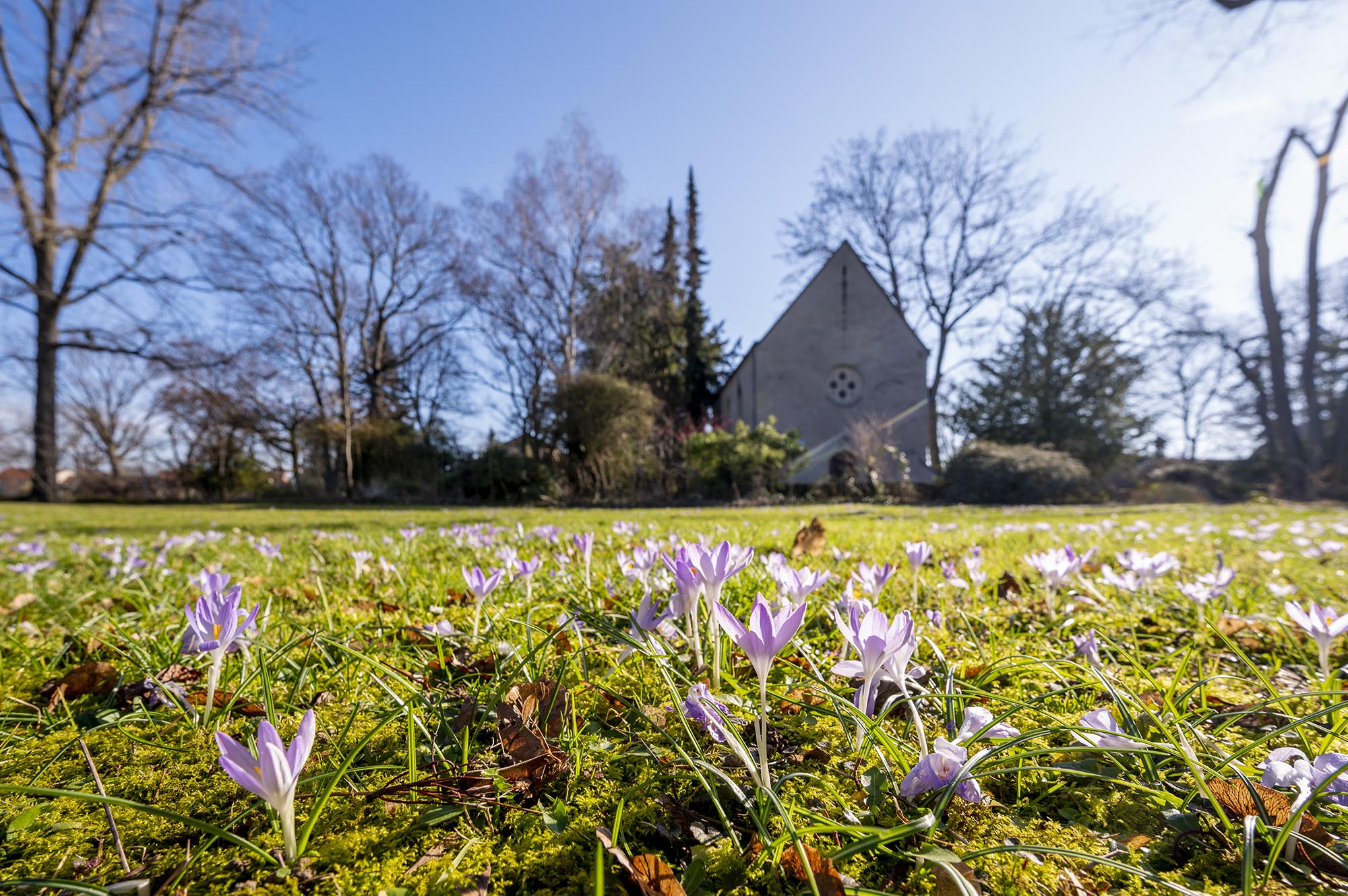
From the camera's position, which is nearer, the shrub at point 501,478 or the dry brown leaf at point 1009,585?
the dry brown leaf at point 1009,585

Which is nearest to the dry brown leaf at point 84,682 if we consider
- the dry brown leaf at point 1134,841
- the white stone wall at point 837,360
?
the dry brown leaf at point 1134,841

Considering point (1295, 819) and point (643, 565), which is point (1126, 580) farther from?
point (643, 565)

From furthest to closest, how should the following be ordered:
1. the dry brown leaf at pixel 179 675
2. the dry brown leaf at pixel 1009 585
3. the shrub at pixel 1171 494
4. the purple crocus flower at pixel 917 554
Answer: the shrub at pixel 1171 494 < the dry brown leaf at pixel 1009 585 < the purple crocus flower at pixel 917 554 < the dry brown leaf at pixel 179 675

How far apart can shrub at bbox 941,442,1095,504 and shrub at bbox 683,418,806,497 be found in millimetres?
4944

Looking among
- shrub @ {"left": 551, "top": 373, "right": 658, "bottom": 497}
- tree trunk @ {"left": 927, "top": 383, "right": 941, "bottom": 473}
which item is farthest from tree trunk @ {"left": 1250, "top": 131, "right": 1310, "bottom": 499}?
shrub @ {"left": 551, "top": 373, "right": 658, "bottom": 497}

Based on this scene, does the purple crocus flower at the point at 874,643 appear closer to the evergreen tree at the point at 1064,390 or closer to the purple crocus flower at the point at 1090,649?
the purple crocus flower at the point at 1090,649

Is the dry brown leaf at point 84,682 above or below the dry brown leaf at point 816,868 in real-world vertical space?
above

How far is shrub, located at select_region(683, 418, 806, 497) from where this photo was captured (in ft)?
50.3

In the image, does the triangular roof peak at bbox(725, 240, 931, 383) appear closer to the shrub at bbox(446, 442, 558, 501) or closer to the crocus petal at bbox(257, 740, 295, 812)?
the shrub at bbox(446, 442, 558, 501)

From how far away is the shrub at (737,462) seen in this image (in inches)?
603

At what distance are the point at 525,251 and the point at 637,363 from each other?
22.6 feet

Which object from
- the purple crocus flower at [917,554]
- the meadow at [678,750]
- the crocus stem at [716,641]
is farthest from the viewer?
the purple crocus flower at [917,554]

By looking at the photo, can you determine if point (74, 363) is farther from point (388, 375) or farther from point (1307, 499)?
point (1307, 499)

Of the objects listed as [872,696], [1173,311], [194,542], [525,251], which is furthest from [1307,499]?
[525,251]
